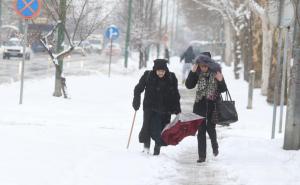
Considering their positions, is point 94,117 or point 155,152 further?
point 94,117

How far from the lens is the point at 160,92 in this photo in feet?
31.6

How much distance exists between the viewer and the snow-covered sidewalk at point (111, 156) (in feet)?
25.6

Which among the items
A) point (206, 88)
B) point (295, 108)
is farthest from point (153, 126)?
point (295, 108)

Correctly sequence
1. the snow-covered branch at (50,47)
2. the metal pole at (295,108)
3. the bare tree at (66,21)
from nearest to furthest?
1. the metal pole at (295,108)
2. the snow-covered branch at (50,47)
3. the bare tree at (66,21)

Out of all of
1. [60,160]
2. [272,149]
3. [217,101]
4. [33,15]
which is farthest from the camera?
[33,15]

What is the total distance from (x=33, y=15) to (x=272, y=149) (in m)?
6.86

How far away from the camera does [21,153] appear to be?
8453 mm

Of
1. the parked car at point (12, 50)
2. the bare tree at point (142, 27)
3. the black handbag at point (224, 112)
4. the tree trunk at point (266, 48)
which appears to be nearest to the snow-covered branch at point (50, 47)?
the tree trunk at point (266, 48)

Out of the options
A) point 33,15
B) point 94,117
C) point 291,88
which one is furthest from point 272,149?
point 33,15

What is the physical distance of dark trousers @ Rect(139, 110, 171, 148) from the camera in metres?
9.70

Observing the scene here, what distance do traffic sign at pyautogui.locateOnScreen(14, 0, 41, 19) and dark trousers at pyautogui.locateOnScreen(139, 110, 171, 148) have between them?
597 centimetres

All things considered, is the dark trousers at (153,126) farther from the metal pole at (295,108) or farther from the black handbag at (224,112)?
the metal pole at (295,108)

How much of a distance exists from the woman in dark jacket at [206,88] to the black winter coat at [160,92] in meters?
0.25

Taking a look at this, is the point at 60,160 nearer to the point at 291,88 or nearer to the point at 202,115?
the point at 202,115
